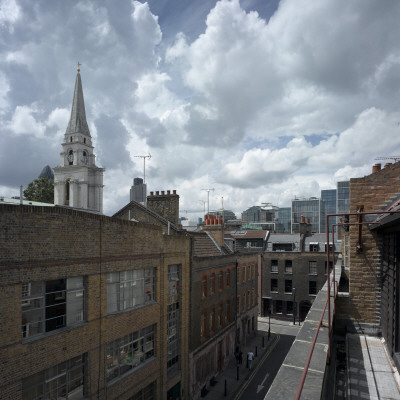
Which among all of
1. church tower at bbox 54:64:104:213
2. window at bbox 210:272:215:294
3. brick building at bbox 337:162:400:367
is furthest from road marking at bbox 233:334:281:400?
church tower at bbox 54:64:104:213

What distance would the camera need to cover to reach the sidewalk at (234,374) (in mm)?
23406

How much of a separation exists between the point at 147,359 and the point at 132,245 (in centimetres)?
682

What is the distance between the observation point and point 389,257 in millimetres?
7402

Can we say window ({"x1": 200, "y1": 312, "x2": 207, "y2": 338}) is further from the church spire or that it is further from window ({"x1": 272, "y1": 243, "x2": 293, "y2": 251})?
the church spire

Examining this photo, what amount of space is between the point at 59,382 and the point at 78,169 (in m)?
62.2

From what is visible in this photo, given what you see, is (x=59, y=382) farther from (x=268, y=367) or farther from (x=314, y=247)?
(x=314, y=247)

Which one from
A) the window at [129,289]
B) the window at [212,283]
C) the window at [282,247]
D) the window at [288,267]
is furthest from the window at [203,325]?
the window at [282,247]

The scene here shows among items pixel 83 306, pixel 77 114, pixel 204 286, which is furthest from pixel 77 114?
pixel 83 306

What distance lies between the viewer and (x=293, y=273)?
42844mm

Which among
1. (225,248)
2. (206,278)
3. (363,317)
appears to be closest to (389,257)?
(363,317)

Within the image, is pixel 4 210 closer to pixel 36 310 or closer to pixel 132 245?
→ pixel 36 310

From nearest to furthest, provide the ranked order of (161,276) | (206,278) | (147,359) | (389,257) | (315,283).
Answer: (389,257), (147,359), (161,276), (206,278), (315,283)

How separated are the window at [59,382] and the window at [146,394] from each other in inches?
→ 169

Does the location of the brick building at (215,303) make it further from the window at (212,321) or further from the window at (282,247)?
the window at (282,247)
